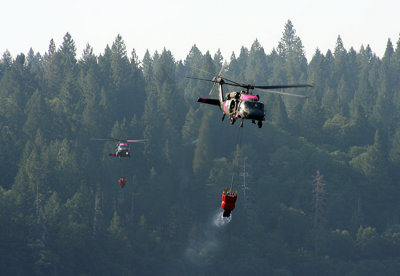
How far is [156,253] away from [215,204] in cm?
2401

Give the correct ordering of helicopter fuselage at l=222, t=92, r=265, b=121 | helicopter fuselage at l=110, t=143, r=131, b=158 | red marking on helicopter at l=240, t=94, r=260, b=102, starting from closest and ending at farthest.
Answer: helicopter fuselage at l=222, t=92, r=265, b=121 < red marking on helicopter at l=240, t=94, r=260, b=102 < helicopter fuselage at l=110, t=143, r=131, b=158

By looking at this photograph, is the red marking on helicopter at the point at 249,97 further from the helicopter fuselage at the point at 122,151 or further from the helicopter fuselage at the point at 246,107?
the helicopter fuselage at the point at 122,151

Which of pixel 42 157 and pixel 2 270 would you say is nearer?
pixel 2 270

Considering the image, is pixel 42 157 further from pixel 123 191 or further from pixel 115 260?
pixel 115 260

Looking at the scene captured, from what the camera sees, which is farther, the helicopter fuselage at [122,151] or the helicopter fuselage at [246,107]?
the helicopter fuselage at [122,151]

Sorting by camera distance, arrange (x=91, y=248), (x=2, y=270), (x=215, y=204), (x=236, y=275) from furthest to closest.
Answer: (x=215, y=204) → (x=236, y=275) → (x=91, y=248) → (x=2, y=270)

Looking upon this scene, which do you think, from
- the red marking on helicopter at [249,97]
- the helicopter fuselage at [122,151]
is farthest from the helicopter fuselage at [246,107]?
the helicopter fuselage at [122,151]

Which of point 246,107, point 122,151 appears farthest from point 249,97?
point 122,151

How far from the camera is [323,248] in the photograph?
641ft

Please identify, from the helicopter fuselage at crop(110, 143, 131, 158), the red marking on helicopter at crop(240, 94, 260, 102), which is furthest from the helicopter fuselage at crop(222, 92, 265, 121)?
the helicopter fuselage at crop(110, 143, 131, 158)

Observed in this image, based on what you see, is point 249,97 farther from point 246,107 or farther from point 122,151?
point 122,151

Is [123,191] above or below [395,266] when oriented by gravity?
above

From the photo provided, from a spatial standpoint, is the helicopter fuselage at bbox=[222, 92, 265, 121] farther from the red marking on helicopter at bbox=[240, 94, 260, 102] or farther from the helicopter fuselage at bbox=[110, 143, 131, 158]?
the helicopter fuselage at bbox=[110, 143, 131, 158]


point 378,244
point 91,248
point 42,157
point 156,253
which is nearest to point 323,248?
point 378,244
